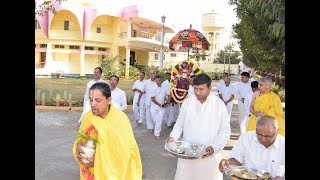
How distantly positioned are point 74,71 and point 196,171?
29.2 metres

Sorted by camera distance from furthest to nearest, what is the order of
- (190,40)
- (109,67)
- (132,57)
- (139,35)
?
(132,57), (139,35), (109,67), (190,40)

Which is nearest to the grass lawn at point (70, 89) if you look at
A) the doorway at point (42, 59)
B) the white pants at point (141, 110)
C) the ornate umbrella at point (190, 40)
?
the white pants at point (141, 110)

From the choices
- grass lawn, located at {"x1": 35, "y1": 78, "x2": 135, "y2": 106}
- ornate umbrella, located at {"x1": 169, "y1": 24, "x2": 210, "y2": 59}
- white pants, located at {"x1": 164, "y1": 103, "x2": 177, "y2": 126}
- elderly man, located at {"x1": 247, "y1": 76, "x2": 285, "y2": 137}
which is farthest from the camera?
grass lawn, located at {"x1": 35, "y1": 78, "x2": 135, "y2": 106}

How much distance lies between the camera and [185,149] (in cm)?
349

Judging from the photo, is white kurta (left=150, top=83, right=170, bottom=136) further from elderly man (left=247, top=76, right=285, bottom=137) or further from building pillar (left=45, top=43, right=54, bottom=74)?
building pillar (left=45, top=43, right=54, bottom=74)

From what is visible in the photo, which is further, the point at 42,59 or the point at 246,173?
the point at 42,59

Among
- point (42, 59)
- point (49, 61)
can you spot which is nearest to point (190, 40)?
point (49, 61)

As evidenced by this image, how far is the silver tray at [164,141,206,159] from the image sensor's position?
3.27 meters

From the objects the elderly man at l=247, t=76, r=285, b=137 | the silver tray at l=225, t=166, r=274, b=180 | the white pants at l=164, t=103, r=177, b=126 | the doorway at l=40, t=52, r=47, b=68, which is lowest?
the white pants at l=164, t=103, r=177, b=126

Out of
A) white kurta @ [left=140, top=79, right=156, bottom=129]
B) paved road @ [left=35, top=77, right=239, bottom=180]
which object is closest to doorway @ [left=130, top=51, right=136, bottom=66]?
paved road @ [left=35, top=77, right=239, bottom=180]

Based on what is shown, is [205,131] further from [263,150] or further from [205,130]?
[263,150]

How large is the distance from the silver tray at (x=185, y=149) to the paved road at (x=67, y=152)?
1049 millimetres

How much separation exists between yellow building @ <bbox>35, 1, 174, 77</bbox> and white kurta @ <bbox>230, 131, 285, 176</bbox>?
2724 cm

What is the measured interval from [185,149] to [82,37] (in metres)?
27.9
